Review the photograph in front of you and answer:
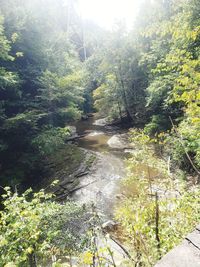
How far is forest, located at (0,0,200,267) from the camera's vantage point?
3076 millimetres

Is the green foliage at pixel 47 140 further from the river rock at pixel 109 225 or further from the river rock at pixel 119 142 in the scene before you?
the river rock at pixel 119 142

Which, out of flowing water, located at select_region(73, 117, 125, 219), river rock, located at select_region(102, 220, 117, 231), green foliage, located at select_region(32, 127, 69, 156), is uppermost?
green foliage, located at select_region(32, 127, 69, 156)

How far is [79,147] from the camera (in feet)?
50.0

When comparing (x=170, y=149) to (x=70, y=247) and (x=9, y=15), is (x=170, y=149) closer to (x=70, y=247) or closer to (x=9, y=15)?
(x=70, y=247)

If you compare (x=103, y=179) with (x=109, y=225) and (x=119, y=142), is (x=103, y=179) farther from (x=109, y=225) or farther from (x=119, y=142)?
(x=119, y=142)

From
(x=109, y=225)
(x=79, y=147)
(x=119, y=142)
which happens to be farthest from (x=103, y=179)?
(x=119, y=142)

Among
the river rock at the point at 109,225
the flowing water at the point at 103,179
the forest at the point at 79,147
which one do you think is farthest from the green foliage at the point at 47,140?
the river rock at the point at 109,225

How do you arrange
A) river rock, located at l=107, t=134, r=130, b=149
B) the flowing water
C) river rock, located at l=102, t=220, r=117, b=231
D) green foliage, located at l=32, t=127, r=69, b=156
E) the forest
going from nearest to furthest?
the forest, river rock, located at l=102, t=220, r=117, b=231, the flowing water, green foliage, located at l=32, t=127, r=69, b=156, river rock, located at l=107, t=134, r=130, b=149

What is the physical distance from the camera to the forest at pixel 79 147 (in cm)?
308

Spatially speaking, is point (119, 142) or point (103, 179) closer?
point (103, 179)

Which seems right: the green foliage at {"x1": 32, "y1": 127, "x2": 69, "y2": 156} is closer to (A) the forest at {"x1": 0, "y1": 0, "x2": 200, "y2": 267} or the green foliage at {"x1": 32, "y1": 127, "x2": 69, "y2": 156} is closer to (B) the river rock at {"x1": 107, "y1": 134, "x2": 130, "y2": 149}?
(A) the forest at {"x1": 0, "y1": 0, "x2": 200, "y2": 267}

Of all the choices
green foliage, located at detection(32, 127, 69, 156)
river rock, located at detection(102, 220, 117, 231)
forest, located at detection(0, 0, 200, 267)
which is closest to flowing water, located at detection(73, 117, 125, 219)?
forest, located at detection(0, 0, 200, 267)

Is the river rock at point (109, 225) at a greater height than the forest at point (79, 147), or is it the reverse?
the forest at point (79, 147)

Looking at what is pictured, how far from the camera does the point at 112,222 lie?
6.52 m
